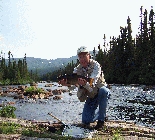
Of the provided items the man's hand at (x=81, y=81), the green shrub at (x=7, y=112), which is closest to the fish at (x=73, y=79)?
the man's hand at (x=81, y=81)

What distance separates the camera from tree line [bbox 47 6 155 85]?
245 feet

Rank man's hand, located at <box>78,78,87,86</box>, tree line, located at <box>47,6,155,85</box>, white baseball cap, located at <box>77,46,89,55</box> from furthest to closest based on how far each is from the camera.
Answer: tree line, located at <box>47,6,155,85</box> < white baseball cap, located at <box>77,46,89,55</box> < man's hand, located at <box>78,78,87,86</box>

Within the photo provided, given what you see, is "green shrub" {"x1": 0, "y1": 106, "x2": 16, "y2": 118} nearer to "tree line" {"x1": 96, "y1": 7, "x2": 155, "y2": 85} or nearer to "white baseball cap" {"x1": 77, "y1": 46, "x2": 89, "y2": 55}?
"white baseball cap" {"x1": 77, "y1": 46, "x2": 89, "y2": 55}

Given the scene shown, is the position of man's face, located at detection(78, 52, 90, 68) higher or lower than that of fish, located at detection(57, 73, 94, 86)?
higher

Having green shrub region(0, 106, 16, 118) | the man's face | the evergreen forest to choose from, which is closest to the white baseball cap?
the man's face

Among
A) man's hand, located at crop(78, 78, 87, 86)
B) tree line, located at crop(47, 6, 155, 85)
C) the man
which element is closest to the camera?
man's hand, located at crop(78, 78, 87, 86)

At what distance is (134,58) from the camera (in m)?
87.2

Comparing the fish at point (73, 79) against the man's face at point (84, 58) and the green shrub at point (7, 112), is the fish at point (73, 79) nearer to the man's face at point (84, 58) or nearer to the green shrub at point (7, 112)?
the man's face at point (84, 58)

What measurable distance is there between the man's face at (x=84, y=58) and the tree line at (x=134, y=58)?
197ft

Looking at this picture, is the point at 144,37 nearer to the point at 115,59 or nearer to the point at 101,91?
the point at 115,59

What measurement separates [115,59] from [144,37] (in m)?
13.9

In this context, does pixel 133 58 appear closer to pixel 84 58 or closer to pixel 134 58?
pixel 134 58

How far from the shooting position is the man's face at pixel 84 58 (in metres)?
9.23

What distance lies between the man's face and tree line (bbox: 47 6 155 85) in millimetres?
59906
